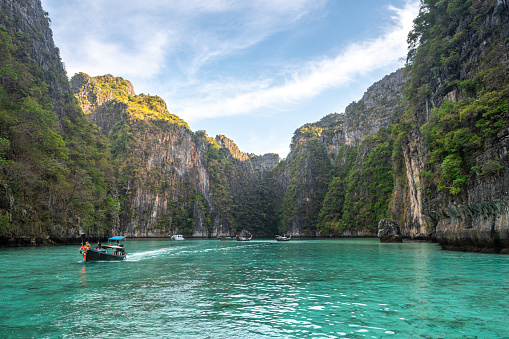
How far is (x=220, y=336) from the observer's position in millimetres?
7582

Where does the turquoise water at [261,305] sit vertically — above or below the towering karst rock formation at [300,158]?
below

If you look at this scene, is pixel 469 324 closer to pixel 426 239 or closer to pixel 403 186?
pixel 426 239

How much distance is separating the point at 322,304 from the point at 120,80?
174 m

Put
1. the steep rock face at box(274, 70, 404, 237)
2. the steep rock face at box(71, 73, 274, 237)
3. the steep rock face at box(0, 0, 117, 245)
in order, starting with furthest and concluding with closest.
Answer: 1. the steep rock face at box(71, 73, 274, 237)
2. the steep rock face at box(274, 70, 404, 237)
3. the steep rock face at box(0, 0, 117, 245)

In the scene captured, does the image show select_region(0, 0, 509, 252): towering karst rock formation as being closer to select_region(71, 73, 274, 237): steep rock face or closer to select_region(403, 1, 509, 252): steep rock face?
select_region(403, 1, 509, 252): steep rock face

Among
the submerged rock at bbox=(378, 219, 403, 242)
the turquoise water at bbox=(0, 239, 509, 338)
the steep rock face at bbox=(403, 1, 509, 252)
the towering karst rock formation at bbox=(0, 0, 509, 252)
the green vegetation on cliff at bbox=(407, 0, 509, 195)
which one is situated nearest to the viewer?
the turquoise water at bbox=(0, 239, 509, 338)

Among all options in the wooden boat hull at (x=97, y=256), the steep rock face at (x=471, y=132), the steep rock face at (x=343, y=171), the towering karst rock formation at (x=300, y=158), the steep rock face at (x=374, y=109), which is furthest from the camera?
the steep rock face at (x=374, y=109)

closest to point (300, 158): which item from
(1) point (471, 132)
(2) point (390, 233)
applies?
(2) point (390, 233)

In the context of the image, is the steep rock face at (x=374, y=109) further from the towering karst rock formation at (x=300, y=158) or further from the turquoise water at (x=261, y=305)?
the turquoise water at (x=261, y=305)

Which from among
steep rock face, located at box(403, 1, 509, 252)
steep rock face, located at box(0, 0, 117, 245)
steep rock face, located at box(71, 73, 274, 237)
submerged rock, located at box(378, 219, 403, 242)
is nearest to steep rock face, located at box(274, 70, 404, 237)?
submerged rock, located at box(378, 219, 403, 242)

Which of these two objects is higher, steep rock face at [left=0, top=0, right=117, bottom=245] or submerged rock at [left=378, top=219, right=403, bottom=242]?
steep rock face at [left=0, top=0, right=117, bottom=245]

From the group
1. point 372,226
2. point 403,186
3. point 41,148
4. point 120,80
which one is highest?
point 120,80

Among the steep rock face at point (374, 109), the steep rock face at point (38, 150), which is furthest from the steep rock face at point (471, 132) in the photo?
the steep rock face at point (374, 109)

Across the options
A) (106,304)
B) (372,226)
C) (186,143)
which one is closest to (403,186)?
(372,226)
